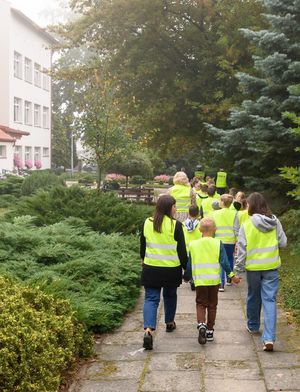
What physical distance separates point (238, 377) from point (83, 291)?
2.56 meters

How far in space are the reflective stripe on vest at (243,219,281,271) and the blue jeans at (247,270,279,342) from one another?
88 mm

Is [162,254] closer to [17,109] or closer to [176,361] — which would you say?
[176,361]

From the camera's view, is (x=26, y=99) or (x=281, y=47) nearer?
(x=281, y=47)

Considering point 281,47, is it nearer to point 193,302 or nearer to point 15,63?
point 193,302

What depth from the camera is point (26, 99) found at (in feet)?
158

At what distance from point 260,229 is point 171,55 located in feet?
44.1

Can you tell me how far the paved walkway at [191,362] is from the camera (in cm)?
546

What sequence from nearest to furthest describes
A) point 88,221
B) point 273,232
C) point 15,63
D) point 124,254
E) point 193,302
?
1. point 273,232
2. point 193,302
3. point 124,254
4. point 88,221
5. point 15,63

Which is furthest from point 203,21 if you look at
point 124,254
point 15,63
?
point 15,63

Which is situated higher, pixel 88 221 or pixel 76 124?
pixel 76 124

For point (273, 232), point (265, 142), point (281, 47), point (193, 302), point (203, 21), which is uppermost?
point (203, 21)

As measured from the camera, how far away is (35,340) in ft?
15.9

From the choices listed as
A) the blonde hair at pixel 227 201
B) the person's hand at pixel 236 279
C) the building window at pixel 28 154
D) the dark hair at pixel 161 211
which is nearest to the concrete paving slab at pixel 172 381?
the person's hand at pixel 236 279

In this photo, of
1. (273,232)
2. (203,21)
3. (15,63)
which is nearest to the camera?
(273,232)
